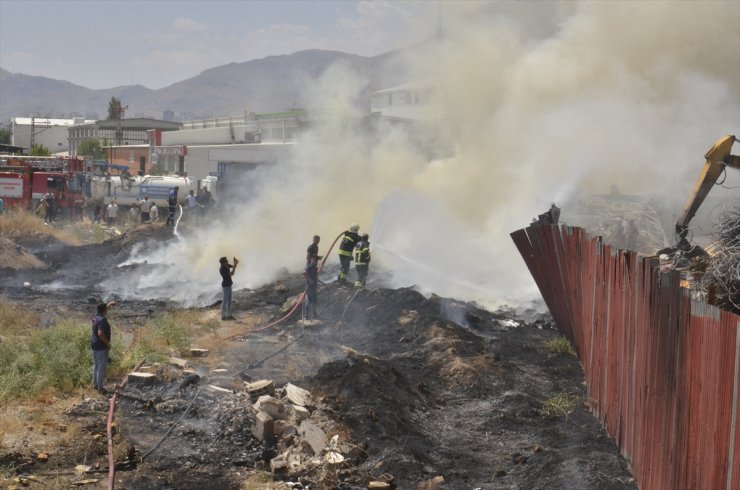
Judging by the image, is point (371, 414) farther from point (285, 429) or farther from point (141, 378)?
point (141, 378)

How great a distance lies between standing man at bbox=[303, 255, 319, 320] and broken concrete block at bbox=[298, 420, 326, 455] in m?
6.59

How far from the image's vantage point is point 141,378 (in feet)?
34.9

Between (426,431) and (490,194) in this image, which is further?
(490,194)

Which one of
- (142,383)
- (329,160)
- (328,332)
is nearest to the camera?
(142,383)

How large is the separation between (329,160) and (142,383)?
17451mm

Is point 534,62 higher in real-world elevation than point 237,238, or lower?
higher

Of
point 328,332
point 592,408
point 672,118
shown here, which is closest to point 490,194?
point 672,118

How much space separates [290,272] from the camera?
69.3ft

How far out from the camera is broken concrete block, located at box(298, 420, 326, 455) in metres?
8.27

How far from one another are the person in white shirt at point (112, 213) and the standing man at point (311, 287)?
21.2 m

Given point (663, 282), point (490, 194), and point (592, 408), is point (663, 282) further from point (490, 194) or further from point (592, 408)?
point (490, 194)

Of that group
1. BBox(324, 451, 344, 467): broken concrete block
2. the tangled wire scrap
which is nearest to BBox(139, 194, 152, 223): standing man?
BBox(324, 451, 344, 467): broken concrete block

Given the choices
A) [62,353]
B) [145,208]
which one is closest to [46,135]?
[145,208]

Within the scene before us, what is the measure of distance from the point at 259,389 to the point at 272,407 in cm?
96
